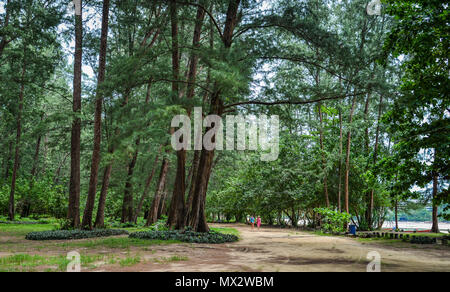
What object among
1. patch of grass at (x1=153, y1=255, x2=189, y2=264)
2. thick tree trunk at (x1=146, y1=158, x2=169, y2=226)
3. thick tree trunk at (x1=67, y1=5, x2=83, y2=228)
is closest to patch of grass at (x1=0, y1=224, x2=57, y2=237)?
thick tree trunk at (x1=67, y1=5, x2=83, y2=228)

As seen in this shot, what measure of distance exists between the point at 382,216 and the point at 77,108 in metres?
28.1

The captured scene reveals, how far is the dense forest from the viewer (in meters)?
8.78

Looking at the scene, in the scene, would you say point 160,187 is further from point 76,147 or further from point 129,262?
point 129,262

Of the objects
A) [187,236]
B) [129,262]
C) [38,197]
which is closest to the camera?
[129,262]

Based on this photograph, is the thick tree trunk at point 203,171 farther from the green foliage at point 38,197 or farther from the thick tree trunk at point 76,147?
the green foliage at point 38,197

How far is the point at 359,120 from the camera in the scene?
2169 cm

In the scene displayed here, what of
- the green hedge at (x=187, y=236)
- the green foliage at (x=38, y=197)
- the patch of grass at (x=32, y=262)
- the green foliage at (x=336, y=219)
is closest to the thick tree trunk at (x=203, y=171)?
the green hedge at (x=187, y=236)

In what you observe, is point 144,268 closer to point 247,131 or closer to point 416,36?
point 416,36

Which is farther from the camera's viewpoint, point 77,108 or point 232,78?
point 77,108

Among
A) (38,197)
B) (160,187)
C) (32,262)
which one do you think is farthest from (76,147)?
(38,197)

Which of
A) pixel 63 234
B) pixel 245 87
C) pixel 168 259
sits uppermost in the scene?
pixel 245 87

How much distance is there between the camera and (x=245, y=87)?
9.73m

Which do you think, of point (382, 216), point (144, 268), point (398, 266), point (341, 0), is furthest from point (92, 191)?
point (382, 216)
